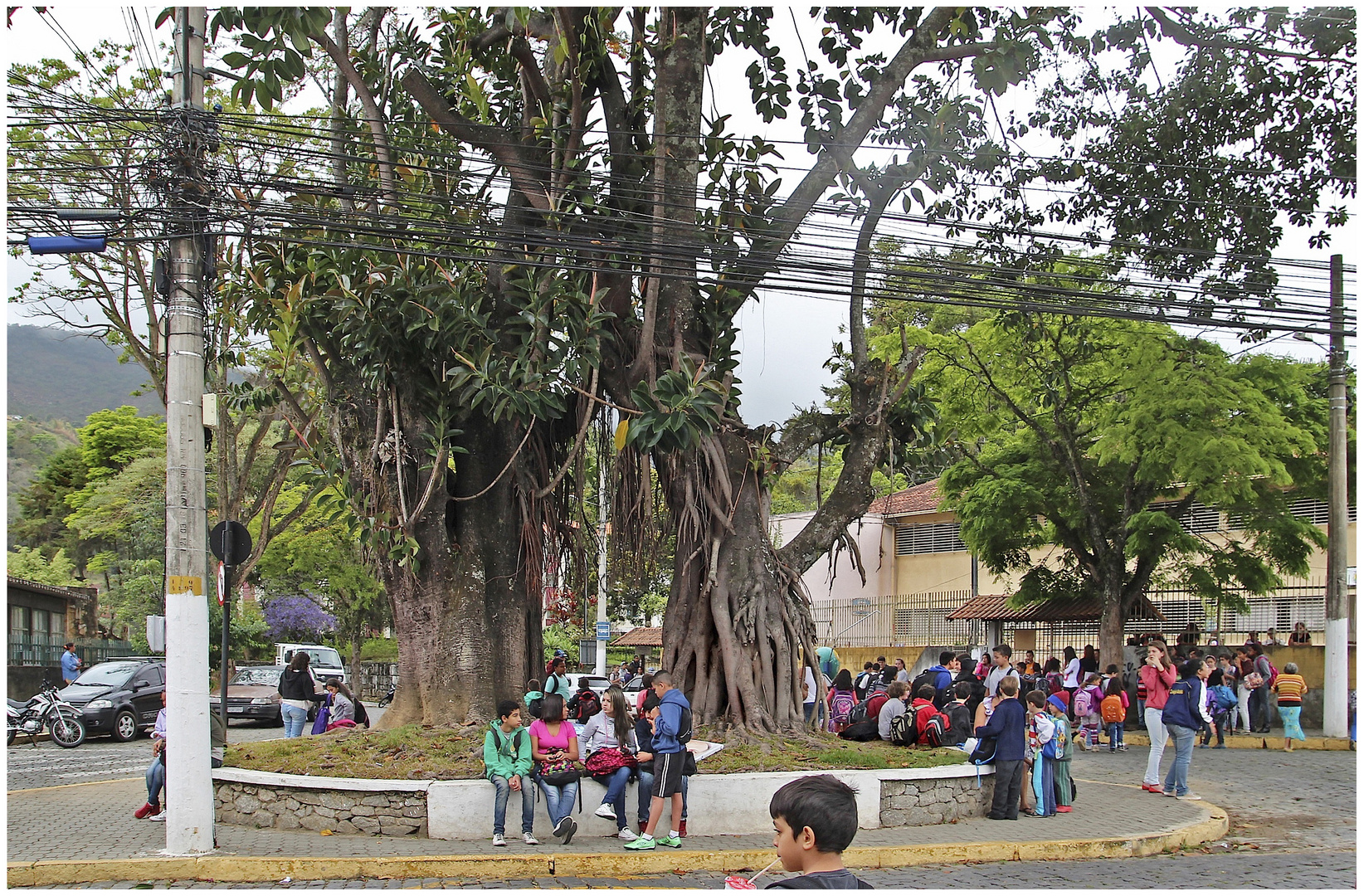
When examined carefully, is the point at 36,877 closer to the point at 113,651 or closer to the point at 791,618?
the point at 791,618

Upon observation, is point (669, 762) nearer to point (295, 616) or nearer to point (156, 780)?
Result: point (156, 780)

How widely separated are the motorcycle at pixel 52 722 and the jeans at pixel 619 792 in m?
14.2

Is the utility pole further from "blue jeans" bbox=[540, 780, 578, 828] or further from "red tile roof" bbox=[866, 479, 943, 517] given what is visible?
"red tile roof" bbox=[866, 479, 943, 517]

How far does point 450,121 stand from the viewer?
1227cm

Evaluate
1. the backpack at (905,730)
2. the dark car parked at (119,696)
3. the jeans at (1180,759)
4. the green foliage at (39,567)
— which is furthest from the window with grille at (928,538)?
the green foliage at (39,567)

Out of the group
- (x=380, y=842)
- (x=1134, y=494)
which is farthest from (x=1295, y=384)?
(x=380, y=842)

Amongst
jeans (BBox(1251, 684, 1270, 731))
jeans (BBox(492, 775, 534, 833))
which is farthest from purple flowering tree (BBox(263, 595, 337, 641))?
jeans (BBox(492, 775, 534, 833))

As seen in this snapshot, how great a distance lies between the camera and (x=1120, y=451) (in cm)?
2056

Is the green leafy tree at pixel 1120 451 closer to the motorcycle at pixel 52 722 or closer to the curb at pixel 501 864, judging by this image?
the curb at pixel 501 864

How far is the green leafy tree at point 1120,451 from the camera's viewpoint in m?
20.1

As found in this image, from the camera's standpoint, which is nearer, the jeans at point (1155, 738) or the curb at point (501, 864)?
the curb at point (501, 864)

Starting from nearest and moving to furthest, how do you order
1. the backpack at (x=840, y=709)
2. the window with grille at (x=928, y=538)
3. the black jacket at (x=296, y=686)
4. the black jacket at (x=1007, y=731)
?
1. the black jacket at (x=1007, y=731)
2. the backpack at (x=840, y=709)
3. the black jacket at (x=296, y=686)
4. the window with grille at (x=928, y=538)

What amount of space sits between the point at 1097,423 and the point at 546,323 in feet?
45.4

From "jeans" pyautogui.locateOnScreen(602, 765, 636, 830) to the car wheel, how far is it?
14.8m
